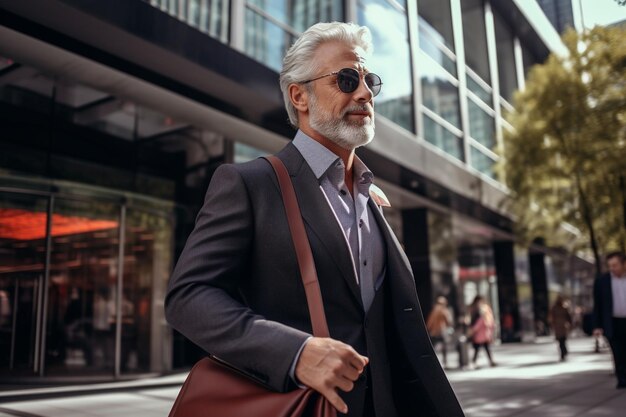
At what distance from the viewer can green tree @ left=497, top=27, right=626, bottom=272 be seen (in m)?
11.8

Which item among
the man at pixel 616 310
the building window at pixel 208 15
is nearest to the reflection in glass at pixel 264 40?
the building window at pixel 208 15

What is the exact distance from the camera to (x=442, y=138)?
17.3 m

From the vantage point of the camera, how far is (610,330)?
809 cm

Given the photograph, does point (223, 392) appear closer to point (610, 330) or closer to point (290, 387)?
point (290, 387)

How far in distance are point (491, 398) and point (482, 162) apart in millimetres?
13477

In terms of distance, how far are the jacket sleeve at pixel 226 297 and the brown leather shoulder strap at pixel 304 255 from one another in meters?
0.10

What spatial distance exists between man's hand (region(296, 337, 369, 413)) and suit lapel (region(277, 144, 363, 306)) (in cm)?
32

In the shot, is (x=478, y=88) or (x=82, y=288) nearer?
(x=82, y=288)

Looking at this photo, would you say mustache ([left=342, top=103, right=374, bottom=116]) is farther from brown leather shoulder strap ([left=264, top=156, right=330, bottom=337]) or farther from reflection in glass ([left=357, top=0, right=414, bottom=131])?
reflection in glass ([left=357, top=0, right=414, bottom=131])

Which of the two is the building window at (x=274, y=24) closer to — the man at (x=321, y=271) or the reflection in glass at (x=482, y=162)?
the reflection in glass at (x=482, y=162)

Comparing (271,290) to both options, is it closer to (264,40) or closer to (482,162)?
(264,40)

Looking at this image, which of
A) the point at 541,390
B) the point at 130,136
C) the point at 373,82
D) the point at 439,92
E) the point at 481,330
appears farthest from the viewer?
the point at 439,92

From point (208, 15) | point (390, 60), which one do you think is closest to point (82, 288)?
point (208, 15)

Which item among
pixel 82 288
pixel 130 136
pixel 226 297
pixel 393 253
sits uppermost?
pixel 130 136
